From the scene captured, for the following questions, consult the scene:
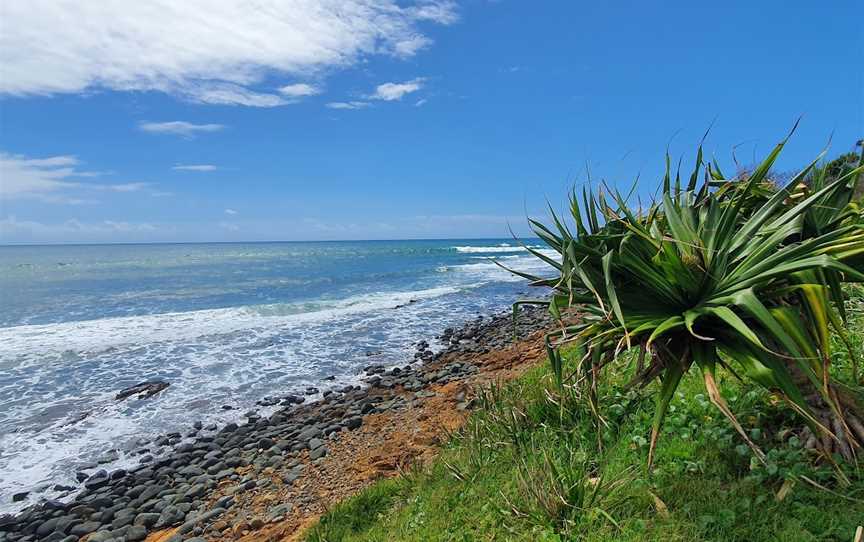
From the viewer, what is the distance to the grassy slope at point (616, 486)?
8.64ft

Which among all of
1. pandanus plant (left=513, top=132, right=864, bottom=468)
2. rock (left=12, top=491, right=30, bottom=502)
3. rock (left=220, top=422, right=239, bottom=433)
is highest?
pandanus plant (left=513, top=132, right=864, bottom=468)

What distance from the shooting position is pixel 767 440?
10.2ft

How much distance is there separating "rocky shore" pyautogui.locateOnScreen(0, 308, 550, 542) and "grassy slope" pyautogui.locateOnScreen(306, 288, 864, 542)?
54.6 inches

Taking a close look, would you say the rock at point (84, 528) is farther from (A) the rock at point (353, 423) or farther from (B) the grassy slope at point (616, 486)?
(B) the grassy slope at point (616, 486)

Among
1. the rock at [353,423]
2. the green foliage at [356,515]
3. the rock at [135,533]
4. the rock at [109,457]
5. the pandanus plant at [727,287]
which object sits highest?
the pandanus plant at [727,287]

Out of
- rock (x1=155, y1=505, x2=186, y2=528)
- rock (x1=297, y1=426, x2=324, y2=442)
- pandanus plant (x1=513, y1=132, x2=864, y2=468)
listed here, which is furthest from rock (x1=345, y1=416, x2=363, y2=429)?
pandanus plant (x1=513, y1=132, x2=864, y2=468)

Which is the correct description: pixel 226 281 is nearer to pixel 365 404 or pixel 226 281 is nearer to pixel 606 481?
pixel 365 404

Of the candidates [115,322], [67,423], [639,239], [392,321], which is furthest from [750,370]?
[115,322]

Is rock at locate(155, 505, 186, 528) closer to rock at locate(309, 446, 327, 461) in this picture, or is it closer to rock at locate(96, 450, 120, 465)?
rock at locate(309, 446, 327, 461)

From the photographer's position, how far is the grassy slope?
2.63 m

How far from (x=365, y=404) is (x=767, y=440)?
7.26 m

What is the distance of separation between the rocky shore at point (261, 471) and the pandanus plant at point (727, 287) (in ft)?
11.9

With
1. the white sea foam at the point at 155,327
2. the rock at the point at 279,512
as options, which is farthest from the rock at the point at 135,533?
the white sea foam at the point at 155,327

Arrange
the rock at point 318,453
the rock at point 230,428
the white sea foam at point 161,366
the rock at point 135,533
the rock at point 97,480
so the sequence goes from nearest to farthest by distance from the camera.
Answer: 1. the rock at point 135,533
2. the rock at point 318,453
3. the rock at point 97,480
4. the white sea foam at point 161,366
5. the rock at point 230,428
